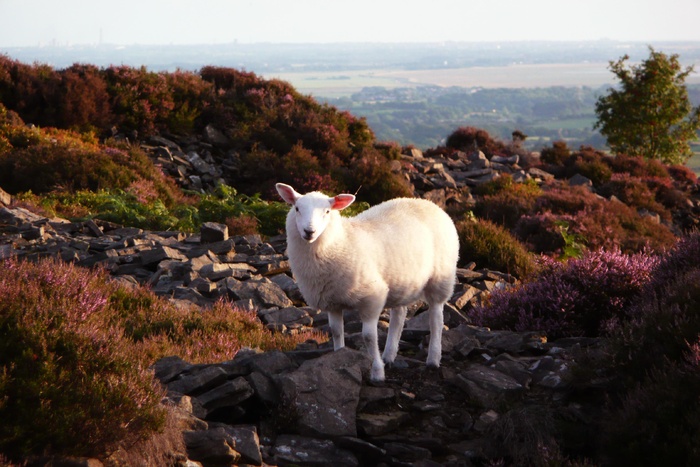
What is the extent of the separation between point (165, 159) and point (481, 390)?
1779 cm

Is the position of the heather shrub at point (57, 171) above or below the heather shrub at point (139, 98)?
below

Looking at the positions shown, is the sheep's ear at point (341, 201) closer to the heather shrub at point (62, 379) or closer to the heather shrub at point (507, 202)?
the heather shrub at point (62, 379)

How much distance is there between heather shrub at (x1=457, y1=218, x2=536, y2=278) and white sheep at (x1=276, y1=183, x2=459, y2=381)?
24.3 ft

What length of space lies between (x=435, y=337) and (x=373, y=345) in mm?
1097

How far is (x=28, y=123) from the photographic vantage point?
939 inches

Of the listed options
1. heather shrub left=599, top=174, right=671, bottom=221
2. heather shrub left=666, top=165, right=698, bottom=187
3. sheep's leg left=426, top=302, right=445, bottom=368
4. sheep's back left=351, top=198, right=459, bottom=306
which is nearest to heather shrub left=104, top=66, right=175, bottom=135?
heather shrub left=599, top=174, right=671, bottom=221

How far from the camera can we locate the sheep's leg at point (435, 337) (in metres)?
7.79

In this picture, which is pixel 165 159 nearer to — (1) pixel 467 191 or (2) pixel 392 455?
(1) pixel 467 191

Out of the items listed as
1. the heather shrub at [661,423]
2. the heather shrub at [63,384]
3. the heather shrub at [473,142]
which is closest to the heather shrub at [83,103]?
the heather shrub at [473,142]

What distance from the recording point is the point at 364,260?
6883 millimetres

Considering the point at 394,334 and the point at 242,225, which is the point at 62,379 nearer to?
the point at 394,334

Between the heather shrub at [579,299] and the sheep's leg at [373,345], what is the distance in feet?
10.8

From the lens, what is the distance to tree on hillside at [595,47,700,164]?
4272cm

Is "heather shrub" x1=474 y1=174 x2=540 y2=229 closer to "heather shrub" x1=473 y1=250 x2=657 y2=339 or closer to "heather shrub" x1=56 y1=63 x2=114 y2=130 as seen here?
"heather shrub" x1=473 y1=250 x2=657 y2=339
